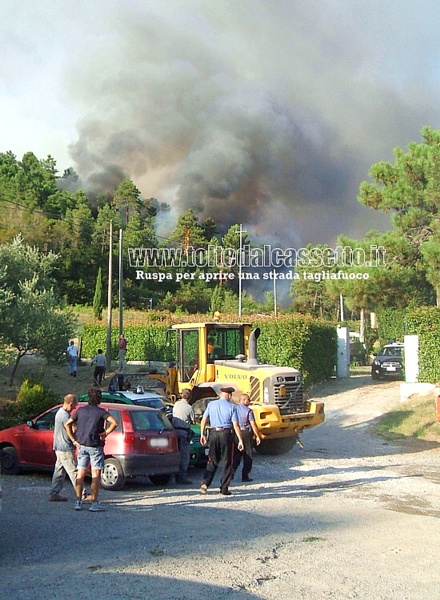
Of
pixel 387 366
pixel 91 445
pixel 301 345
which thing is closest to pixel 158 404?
pixel 91 445

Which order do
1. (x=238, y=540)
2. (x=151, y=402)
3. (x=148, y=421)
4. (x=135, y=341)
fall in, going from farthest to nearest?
1. (x=135, y=341)
2. (x=151, y=402)
3. (x=148, y=421)
4. (x=238, y=540)

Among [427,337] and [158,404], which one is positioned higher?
[427,337]

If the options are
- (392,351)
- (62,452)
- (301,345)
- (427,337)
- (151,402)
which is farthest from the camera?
(392,351)

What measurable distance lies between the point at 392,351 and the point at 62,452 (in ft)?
76.6

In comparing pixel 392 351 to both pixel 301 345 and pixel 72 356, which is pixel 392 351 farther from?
pixel 72 356

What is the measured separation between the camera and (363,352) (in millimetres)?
43438

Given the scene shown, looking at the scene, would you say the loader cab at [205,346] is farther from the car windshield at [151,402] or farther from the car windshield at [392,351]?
the car windshield at [392,351]

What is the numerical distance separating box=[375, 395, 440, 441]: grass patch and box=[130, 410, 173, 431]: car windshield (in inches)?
349

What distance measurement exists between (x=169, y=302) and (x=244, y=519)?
56521 millimetres

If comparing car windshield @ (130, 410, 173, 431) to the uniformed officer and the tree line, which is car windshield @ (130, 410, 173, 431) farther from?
the tree line

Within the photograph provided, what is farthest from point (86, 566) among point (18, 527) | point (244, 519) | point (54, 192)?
point (54, 192)

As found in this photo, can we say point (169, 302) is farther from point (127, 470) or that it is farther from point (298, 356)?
point (127, 470)

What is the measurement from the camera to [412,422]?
20.6m

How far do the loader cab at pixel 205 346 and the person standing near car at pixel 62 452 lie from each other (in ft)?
19.8
